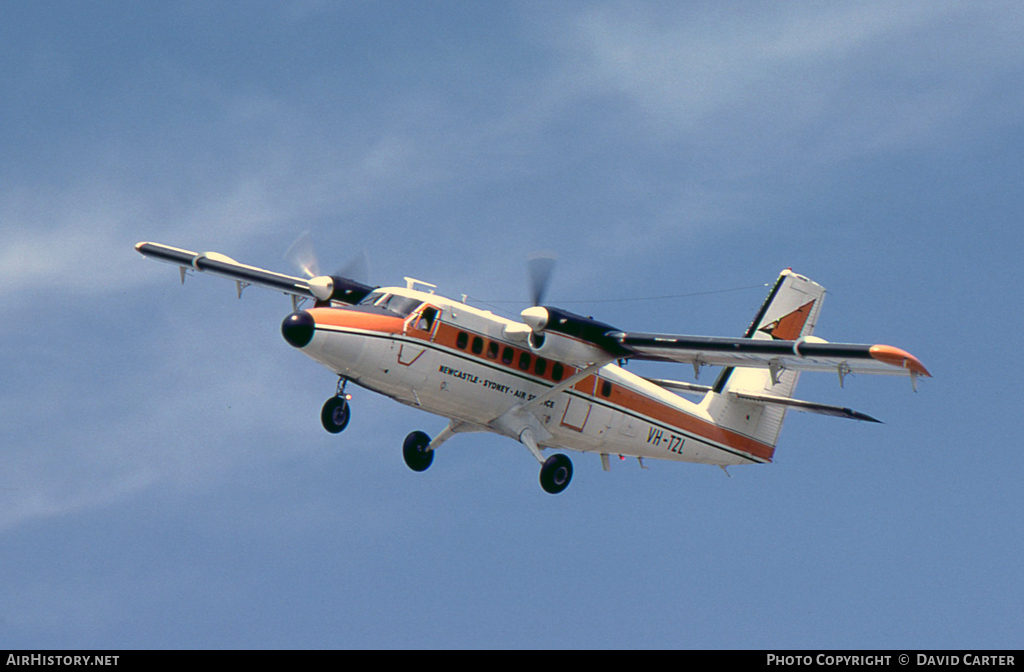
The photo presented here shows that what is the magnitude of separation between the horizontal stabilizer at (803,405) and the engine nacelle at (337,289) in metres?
9.74

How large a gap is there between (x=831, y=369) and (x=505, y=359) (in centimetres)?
664

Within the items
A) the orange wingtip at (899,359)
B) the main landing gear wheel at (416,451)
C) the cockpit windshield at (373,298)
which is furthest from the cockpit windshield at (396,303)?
the orange wingtip at (899,359)

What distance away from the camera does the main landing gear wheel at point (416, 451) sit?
86.2 ft

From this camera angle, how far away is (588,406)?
2661 cm

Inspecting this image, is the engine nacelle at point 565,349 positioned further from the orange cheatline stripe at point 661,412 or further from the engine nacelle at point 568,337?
the orange cheatline stripe at point 661,412

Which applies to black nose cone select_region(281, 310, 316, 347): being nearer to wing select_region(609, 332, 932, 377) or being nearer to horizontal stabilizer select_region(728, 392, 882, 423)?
wing select_region(609, 332, 932, 377)

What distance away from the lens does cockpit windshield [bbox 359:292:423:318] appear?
78.5ft

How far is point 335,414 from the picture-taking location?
2455 cm

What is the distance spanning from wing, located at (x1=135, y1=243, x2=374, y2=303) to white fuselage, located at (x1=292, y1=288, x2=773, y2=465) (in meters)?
2.82

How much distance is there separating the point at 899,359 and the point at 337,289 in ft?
40.1
